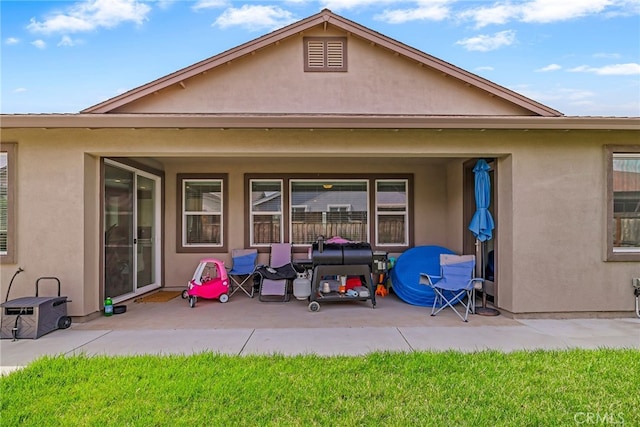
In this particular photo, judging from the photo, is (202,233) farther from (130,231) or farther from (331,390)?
(331,390)

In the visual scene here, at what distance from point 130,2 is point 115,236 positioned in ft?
16.0

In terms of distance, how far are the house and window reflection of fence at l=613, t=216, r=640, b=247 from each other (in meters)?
0.02

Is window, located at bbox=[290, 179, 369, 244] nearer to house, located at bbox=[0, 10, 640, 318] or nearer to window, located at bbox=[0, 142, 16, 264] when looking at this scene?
house, located at bbox=[0, 10, 640, 318]

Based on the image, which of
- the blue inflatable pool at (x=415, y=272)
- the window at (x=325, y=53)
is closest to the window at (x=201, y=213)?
the window at (x=325, y=53)

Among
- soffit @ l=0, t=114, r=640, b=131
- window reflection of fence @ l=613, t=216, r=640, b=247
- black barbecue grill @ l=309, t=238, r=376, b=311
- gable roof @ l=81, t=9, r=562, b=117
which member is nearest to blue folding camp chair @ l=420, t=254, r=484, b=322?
black barbecue grill @ l=309, t=238, r=376, b=311

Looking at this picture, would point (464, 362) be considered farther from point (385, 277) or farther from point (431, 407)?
point (385, 277)

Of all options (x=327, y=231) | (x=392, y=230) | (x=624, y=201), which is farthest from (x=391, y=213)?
(x=624, y=201)

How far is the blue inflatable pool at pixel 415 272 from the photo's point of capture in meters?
6.38

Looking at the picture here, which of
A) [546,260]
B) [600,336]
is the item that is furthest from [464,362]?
[546,260]

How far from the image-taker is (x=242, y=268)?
294 inches

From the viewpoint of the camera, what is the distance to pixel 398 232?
810 centimetres

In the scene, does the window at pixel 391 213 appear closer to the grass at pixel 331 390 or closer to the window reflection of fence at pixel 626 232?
the window reflection of fence at pixel 626 232

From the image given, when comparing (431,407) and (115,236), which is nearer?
(431,407)

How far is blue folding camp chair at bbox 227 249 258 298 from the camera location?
7355 millimetres
